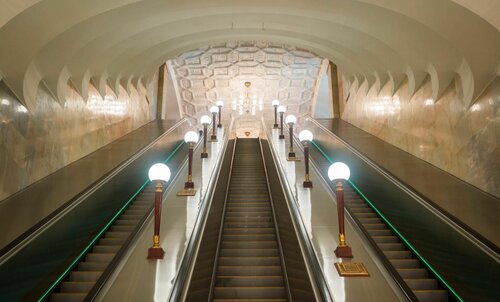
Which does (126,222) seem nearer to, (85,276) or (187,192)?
(187,192)

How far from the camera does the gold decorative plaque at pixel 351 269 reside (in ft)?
12.8

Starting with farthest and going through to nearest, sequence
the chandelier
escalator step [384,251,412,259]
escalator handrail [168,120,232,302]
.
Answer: the chandelier < escalator step [384,251,412,259] < escalator handrail [168,120,232,302]

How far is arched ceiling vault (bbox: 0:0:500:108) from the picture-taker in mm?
5621

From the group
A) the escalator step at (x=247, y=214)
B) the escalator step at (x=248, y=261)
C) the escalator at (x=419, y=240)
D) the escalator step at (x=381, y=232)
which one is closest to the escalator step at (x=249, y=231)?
the escalator step at (x=247, y=214)

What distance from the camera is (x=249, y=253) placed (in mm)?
5086

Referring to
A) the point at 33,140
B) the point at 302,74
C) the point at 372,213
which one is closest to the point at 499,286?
the point at 372,213

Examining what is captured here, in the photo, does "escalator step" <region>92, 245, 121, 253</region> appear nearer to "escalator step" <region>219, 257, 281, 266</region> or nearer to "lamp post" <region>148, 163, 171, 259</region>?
"lamp post" <region>148, 163, 171, 259</region>

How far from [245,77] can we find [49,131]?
40.1 feet

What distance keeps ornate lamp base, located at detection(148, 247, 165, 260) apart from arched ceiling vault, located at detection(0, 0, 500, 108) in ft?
11.7

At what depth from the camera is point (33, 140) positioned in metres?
6.81

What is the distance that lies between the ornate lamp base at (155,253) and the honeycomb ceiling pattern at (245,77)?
12.6m

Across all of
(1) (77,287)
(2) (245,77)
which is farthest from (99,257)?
(2) (245,77)

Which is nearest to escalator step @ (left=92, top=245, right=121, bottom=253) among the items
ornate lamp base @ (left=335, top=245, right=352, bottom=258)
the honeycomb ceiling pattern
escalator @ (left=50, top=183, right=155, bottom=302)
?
escalator @ (left=50, top=183, right=155, bottom=302)

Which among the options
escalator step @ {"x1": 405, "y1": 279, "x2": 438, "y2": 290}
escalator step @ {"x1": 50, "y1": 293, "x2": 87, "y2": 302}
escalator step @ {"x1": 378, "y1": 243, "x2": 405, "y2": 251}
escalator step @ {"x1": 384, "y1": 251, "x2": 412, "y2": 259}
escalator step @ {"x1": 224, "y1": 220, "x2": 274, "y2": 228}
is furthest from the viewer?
escalator step @ {"x1": 224, "y1": 220, "x2": 274, "y2": 228}
